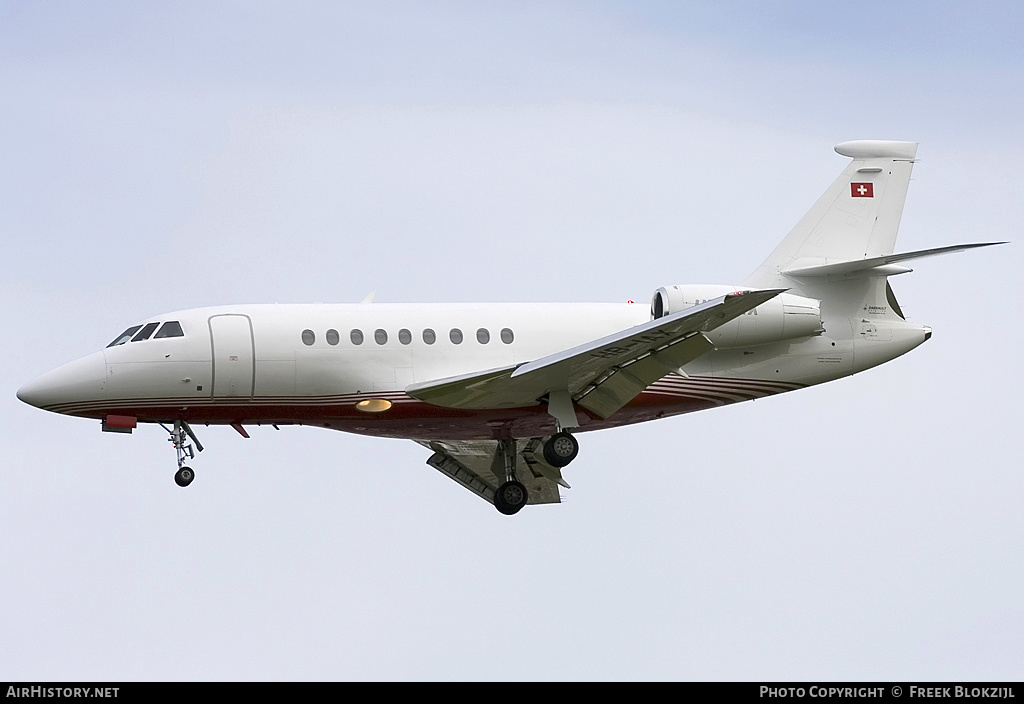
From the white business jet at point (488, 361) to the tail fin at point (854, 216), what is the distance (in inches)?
2.4

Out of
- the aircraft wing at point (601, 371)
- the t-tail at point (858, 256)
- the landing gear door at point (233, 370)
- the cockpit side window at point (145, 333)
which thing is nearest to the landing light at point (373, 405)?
the aircraft wing at point (601, 371)

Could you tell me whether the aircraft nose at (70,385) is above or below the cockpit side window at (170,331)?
below

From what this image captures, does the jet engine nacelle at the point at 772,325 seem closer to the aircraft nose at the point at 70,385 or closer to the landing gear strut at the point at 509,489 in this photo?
the landing gear strut at the point at 509,489

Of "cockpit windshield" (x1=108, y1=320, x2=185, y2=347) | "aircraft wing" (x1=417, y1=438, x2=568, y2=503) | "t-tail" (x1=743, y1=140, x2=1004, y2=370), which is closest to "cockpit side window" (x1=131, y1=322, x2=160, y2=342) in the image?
"cockpit windshield" (x1=108, y1=320, x2=185, y2=347)

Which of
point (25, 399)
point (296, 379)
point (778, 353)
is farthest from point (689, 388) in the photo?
point (25, 399)

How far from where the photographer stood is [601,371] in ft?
102

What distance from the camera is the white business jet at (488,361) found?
31312mm

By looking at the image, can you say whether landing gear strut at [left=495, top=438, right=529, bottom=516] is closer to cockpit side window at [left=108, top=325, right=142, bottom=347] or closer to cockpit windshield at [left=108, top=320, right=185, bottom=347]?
cockpit windshield at [left=108, top=320, right=185, bottom=347]

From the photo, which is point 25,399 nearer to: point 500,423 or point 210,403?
point 210,403

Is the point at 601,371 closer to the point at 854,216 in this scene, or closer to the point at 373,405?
the point at 373,405

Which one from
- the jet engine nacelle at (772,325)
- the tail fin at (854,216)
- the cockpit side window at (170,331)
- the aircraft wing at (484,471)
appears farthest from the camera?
the aircraft wing at (484,471)

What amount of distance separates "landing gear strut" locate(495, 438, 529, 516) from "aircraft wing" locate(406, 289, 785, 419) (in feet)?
8.13

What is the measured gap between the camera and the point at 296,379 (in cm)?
3145

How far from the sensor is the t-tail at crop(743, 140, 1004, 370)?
108 feet
